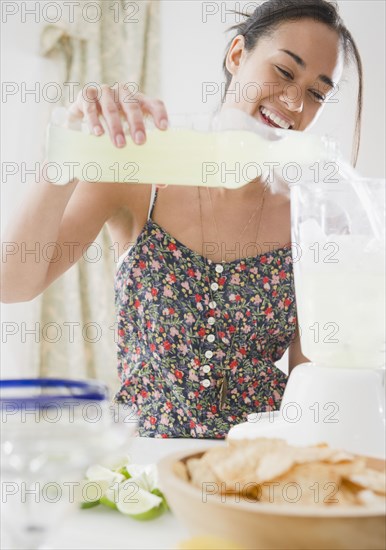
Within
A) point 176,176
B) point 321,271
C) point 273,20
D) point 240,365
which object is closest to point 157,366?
point 240,365

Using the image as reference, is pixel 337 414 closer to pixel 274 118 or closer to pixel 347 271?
pixel 347 271

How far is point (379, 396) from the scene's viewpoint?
2.60 feet

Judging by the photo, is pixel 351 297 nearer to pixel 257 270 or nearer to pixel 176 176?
pixel 176 176

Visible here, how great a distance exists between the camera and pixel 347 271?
851 millimetres

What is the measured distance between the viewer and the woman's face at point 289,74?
145cm

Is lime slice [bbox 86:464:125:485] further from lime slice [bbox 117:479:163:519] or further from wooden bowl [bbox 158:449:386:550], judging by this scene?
wooden bowl [bbox 158:449:386:550]

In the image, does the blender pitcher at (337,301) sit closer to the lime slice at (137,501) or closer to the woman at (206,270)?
the lime slice at (137,501)

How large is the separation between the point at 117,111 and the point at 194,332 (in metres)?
0.54

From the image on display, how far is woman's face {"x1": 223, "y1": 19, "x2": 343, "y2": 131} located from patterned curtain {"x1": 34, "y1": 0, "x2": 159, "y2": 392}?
1.37m

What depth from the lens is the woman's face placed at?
145cm

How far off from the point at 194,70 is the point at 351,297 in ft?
A: 7.35

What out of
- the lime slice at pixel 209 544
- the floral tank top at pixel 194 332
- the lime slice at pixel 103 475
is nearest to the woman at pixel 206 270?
the floral tank top at pixel 194 332

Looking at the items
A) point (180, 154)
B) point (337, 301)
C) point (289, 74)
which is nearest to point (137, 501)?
point (337, 301)

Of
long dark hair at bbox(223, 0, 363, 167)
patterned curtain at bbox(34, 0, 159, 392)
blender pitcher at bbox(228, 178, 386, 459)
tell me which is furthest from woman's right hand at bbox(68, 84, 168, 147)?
patterned curtain at bbox(34, 0, 159, 392)
